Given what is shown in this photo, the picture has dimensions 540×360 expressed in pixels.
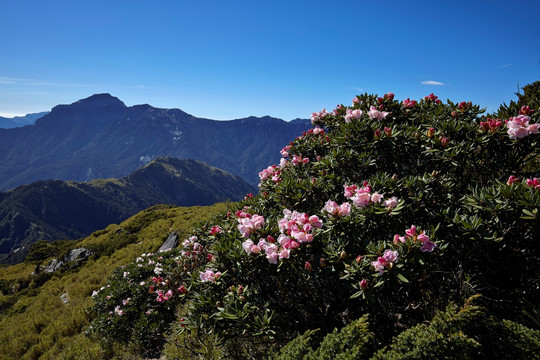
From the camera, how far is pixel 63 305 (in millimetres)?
10602

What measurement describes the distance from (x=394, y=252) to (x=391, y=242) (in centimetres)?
30

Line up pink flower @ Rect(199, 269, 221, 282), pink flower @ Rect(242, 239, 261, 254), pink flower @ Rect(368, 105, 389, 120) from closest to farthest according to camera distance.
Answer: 1. pink flower @ Rect(242, 239, 261, 254)
2. pink flower @ Rect(199, 269, 221, 282)
3. pink flower @ Rect(368, 105, 389, 120)

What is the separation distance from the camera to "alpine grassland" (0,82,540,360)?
2328 millimetres

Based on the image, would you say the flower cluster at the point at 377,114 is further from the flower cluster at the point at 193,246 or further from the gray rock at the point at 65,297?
the gray rock at the point at 65,297

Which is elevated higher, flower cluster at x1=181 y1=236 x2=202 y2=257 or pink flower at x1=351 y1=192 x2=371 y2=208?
pink flower at x1=351 y1=192 x2=371 y2=208

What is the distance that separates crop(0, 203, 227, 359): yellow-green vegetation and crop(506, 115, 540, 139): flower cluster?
7.52 metres

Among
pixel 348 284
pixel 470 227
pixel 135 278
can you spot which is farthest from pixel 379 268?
pixel 135 278

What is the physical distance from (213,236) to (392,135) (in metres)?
2.88

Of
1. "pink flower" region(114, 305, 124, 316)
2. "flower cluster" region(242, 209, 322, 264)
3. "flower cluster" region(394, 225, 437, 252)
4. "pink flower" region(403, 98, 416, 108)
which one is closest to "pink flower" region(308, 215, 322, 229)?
"flower cluster" region(242, 209, 322, 264)

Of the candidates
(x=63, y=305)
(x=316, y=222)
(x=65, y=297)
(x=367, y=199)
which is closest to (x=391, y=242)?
(x=367, y=199)

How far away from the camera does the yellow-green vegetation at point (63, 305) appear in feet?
22.6

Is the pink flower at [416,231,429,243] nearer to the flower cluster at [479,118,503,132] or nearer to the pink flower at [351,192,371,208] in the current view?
the pink flower at [351,192,371,208]

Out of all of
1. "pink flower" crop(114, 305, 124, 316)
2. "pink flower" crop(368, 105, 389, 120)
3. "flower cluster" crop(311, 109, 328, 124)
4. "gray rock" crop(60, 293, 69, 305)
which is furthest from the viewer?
"gray rock" crop(60, 293, 69, 305)

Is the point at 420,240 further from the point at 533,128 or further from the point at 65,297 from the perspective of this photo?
the point at 65,297
